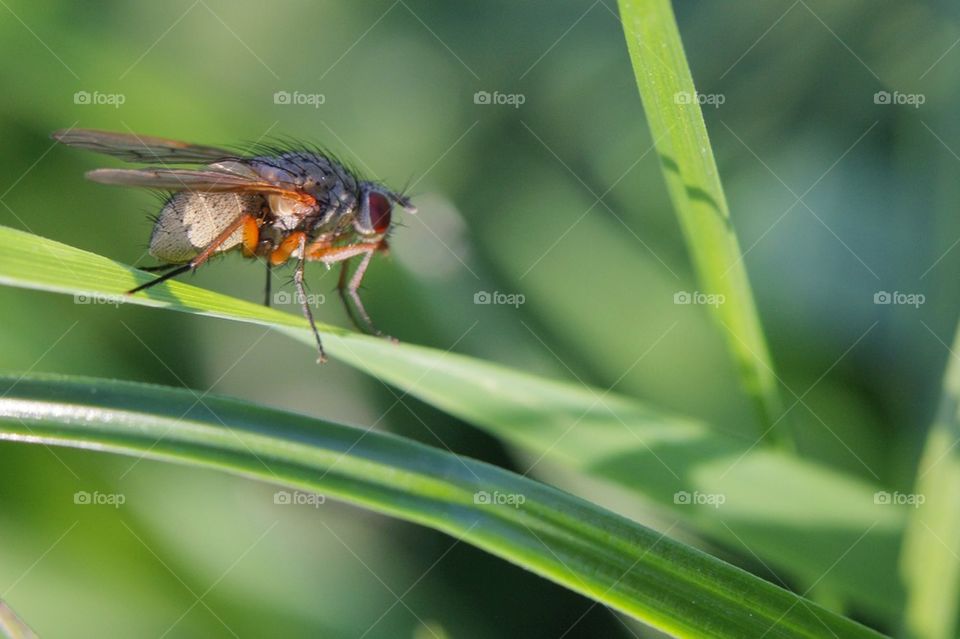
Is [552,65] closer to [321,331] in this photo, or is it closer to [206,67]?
[206,67]

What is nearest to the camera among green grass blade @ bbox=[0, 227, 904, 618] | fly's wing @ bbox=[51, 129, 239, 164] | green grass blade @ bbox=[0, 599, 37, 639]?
green grass blade @ bbox=[0, 599, 37, 639]

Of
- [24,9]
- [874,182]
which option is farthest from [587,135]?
[24,9]

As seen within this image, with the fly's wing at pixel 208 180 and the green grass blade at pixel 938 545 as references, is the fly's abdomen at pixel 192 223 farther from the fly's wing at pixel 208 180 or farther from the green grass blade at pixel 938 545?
the green grass blade at pixel 938 545

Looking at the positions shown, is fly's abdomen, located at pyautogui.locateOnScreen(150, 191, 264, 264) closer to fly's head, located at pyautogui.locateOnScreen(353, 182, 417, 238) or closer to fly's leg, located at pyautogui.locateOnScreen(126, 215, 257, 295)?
fly's leg, located at pyautogui.locateOnScreen(126, 215, 257, 295)

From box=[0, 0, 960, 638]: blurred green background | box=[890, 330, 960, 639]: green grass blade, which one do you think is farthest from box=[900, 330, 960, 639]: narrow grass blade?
box=[0, 0, 960, 638]: blurred green background

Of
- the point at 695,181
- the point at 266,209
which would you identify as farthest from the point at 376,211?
the point at 695,181

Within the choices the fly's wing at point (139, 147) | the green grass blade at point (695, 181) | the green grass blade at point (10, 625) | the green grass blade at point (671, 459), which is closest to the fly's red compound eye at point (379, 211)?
the fly's wing at point (139, 147)
